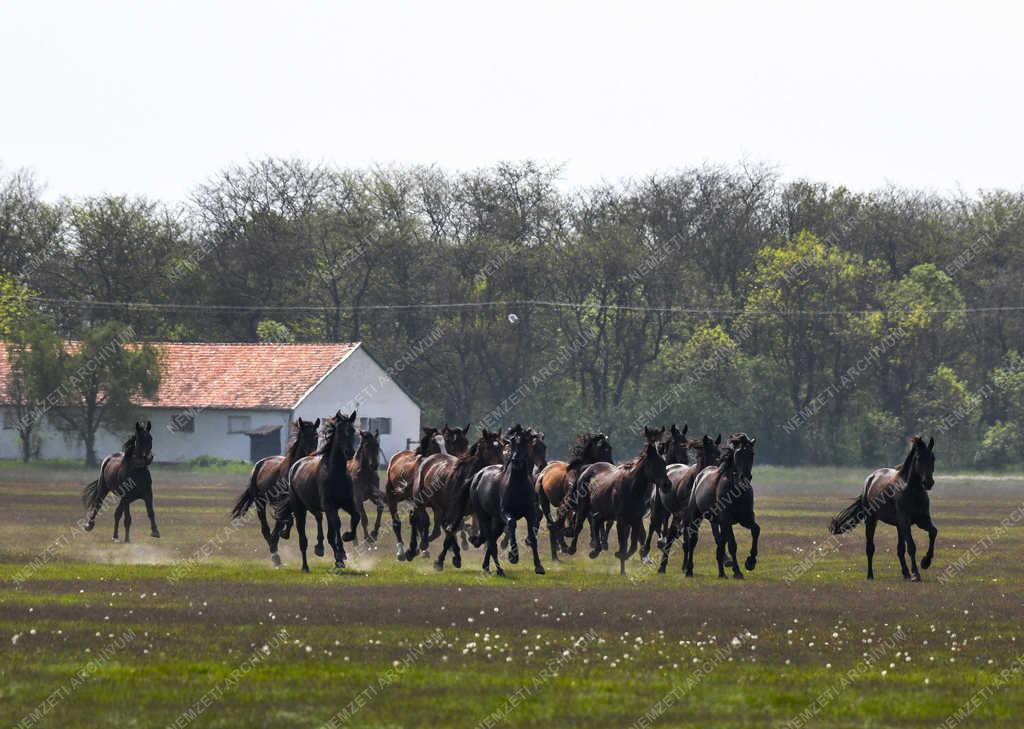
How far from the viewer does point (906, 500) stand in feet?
92.9

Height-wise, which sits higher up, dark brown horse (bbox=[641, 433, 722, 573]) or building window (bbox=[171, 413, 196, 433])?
building window (bbox=[171, 413, 196, 433])

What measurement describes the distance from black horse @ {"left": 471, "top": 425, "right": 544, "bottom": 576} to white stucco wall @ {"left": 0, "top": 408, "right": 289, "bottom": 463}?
198ft

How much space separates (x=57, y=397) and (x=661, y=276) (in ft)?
115

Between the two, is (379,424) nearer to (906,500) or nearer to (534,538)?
(534,538)

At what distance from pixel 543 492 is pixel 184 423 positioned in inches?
2314

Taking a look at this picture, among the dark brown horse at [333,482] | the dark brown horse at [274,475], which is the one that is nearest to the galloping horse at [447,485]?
the dark brown horse at [333,482]

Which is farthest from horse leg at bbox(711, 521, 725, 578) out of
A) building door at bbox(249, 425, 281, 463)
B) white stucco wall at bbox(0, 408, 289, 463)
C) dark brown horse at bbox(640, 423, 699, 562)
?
white stucco wall at bbox(0, 408, 289, 463)

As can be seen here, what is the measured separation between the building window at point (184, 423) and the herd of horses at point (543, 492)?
57.1 meters

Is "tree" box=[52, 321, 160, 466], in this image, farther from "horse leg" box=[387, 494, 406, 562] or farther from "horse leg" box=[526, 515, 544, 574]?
"horse leg" box=[526, 515, 544, 574]

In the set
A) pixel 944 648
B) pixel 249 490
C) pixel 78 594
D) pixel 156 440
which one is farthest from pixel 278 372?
pixel 944 648

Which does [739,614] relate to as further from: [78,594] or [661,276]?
[661,276]

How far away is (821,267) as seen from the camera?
96.1m

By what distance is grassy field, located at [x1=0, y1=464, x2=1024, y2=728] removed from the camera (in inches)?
577

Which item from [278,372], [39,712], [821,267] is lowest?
[39,712]
